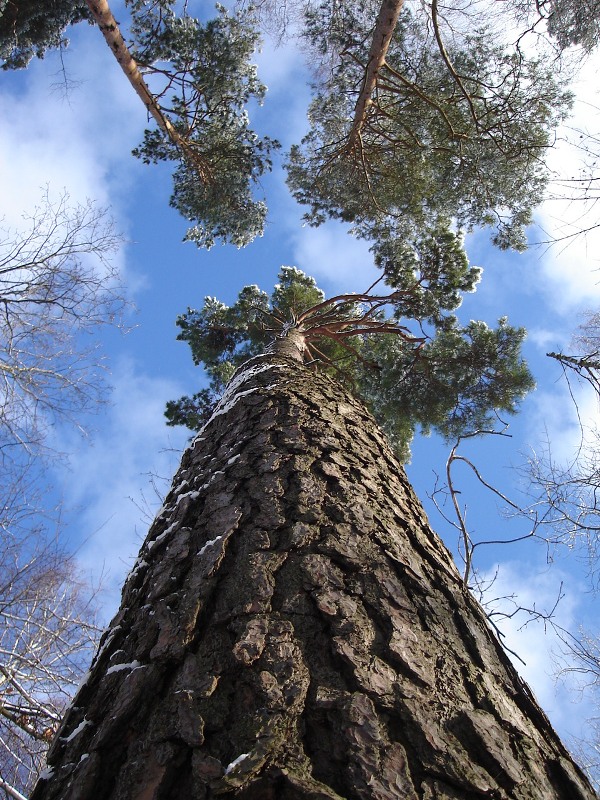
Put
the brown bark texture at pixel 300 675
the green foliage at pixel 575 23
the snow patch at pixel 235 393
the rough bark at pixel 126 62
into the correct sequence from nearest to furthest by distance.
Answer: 1. the brown bark texture at pixel 300 675
2. the snow patch at pixel 235 393
3. the green foliage at pixel 575 23
4. the rough bark at pixel 126 62

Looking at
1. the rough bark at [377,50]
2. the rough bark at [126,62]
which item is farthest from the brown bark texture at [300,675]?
the rough bark at [126,62]

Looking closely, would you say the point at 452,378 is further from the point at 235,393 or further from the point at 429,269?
the point at 235,393

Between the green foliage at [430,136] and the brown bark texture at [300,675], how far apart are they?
19.8ft

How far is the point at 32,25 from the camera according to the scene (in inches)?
323

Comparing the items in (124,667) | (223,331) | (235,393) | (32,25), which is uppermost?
(32,25)

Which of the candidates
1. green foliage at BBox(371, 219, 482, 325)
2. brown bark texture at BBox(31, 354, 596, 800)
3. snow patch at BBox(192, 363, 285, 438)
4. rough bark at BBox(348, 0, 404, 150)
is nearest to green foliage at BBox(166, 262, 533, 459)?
green foliage at BBox(371, 219, 482, 325)

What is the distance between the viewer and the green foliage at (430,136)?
6.80m

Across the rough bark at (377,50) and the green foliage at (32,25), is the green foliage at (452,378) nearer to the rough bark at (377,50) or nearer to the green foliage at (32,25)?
the rough bark at (377,50)

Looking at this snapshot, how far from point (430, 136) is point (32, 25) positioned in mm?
6257

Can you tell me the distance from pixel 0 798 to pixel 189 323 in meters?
A: 6.79

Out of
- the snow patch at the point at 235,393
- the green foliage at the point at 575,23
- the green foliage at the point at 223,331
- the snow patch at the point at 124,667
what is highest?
the green foliage at the point at 575,23

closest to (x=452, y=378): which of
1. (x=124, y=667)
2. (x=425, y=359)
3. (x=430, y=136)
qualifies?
(x=425, y=359)

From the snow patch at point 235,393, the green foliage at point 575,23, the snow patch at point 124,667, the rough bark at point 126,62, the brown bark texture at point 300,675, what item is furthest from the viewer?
→ the rough bark at point 126,62

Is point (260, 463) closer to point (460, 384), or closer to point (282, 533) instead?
point (282, 533)
